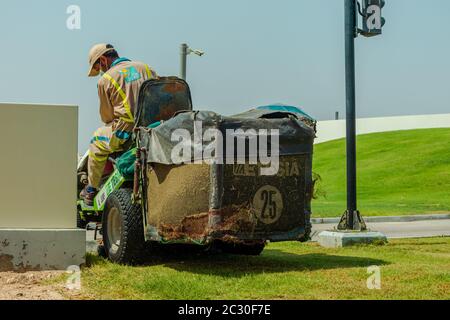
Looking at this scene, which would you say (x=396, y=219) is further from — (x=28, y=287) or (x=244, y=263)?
(x=28, y=287)

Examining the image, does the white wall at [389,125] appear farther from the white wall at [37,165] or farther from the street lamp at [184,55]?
the white wall at [37,165]

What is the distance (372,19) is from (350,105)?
123cm

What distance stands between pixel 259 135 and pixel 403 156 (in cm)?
3632

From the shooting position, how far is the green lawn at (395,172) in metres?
26.9

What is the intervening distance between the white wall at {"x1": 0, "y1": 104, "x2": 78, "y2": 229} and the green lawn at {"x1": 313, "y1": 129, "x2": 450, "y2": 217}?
1316 cm

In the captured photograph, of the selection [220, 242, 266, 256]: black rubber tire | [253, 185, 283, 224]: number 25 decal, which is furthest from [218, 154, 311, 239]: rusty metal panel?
[220, 242, 266, 256]: black rubber tire

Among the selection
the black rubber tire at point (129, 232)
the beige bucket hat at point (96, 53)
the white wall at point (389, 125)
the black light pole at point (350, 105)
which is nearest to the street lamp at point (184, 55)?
the black light pole at point (350, 105)

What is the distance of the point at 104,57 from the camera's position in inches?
329

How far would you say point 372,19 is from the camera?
34.0ft

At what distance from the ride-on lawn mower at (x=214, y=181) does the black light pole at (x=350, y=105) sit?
9.10 ft

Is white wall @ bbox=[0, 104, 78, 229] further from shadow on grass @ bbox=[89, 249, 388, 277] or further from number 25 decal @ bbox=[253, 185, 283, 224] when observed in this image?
number 25 decal @ bbox=[253, 185, 283, 224]

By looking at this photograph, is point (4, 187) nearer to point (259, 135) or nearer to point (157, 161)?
point (157, 161)
